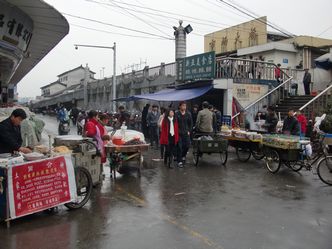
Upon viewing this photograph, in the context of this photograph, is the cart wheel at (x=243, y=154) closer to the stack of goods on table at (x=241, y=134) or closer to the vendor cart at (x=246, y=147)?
the vendor cart at (x=246, y=147)

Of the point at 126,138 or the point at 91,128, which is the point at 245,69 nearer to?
the point at 126,138

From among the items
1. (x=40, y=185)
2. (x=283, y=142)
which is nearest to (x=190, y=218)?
(x=40, y=185)

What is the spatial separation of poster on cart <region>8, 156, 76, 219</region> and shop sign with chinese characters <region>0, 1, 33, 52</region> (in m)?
5.84

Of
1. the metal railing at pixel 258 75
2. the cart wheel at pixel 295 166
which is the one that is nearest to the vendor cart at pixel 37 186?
the cart wheel at pixel 295 166

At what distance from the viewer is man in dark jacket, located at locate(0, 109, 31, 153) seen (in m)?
6.10

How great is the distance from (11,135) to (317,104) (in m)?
13.7

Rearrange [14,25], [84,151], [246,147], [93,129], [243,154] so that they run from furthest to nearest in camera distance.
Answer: [243,154]
[246,147]
[14,25]
[93,129]
[84,151]

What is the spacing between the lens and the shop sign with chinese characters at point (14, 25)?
1040 cm

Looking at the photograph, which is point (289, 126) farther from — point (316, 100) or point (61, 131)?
point (61, 131)

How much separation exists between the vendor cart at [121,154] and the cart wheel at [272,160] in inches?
130

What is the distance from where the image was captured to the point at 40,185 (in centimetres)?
592

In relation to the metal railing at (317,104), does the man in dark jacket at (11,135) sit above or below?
below

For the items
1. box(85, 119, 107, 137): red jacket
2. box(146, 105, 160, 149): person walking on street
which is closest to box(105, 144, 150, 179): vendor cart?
box(85, 119, 107, 137): red jacket

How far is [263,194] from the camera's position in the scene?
7641 millimetres
